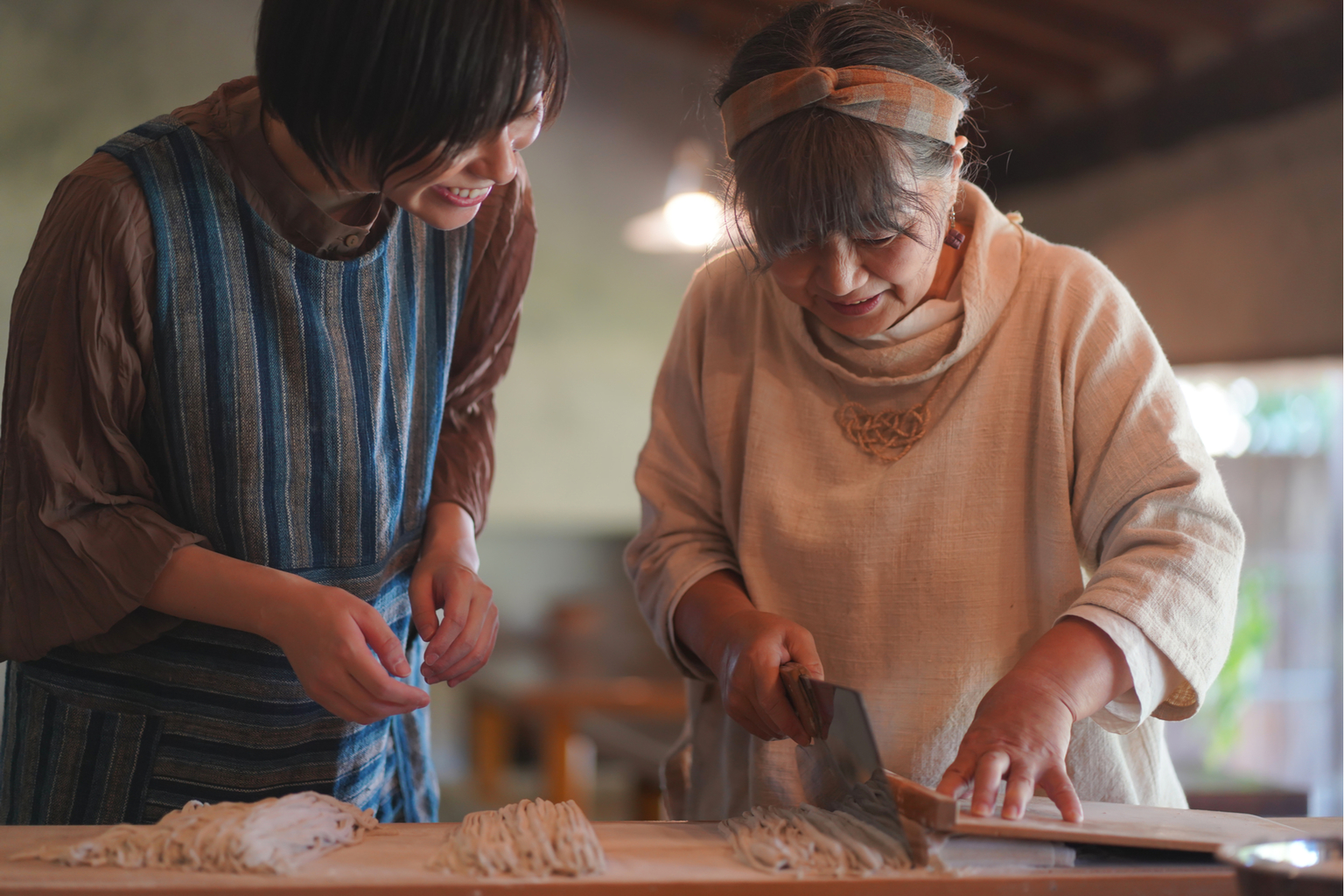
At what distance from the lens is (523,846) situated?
74cm

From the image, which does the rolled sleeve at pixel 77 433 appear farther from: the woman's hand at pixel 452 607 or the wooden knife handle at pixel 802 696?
the wooden knife handle at pixel 802 696

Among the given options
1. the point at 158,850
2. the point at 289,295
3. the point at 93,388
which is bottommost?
the point at 158,850

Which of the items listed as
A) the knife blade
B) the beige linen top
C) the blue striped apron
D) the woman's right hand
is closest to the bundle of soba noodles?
the knife blade

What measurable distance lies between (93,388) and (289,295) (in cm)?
18

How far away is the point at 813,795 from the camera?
946 millimetres

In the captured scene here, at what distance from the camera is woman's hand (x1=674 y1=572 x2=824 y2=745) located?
88 cm

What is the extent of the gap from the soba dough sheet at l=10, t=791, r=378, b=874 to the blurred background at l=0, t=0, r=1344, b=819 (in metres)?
1.45

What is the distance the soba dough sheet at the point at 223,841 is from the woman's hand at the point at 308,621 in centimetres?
9

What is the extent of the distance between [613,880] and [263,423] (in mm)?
506

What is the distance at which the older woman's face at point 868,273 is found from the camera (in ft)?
2.96

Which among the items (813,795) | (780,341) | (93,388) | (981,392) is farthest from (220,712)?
(981,392)

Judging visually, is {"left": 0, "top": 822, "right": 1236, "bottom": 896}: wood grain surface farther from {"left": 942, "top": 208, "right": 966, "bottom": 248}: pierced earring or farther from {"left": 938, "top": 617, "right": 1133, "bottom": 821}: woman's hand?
{"left": 942, "top": 208, "right": 966, "bottom": 248}: pierced earring

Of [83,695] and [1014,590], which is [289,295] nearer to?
[83,695]

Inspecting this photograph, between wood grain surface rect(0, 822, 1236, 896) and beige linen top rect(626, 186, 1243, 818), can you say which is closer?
wood grain surface rect(0, 822, 1236, 896)
